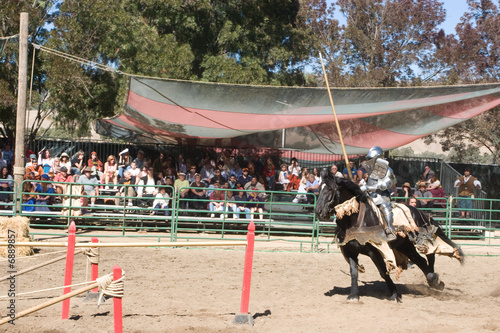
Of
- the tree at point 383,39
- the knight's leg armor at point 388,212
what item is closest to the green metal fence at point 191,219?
the knight's leg armor at point 388,212

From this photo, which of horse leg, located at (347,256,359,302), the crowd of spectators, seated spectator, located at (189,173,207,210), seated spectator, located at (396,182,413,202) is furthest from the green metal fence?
horse leg, located at (347,256,359,302)

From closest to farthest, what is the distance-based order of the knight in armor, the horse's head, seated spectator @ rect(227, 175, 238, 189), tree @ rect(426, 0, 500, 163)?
1. the horse's head
2. the knight in armor
3. seated spectator @ rect(227, 175, 238, 189)
4. tree @ rect(426, 0, 500, 163)

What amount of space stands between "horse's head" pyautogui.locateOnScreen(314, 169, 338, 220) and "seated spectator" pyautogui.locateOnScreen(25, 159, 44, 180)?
9.68 meters

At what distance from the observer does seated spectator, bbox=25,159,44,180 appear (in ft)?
50.2

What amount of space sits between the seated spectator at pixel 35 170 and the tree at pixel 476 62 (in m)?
16.2

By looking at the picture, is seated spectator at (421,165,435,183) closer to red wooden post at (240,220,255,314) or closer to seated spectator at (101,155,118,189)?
seated spectator at (101,155,118,189)

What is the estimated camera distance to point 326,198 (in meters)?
8.17

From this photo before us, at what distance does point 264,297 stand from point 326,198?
1.83 metres

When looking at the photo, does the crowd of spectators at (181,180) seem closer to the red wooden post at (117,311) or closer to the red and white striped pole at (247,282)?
the red and white striped pole at (247,282)

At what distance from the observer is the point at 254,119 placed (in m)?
13.9

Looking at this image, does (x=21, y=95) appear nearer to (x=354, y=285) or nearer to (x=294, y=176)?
(x=294, y=176)

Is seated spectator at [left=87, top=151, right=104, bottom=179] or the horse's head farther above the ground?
seated spectator at [left=87, top=151, right=104, bottom=179]

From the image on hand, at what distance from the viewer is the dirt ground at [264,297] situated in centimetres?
709

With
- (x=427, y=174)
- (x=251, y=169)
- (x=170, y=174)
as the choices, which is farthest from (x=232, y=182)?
(x=427, y=174)
